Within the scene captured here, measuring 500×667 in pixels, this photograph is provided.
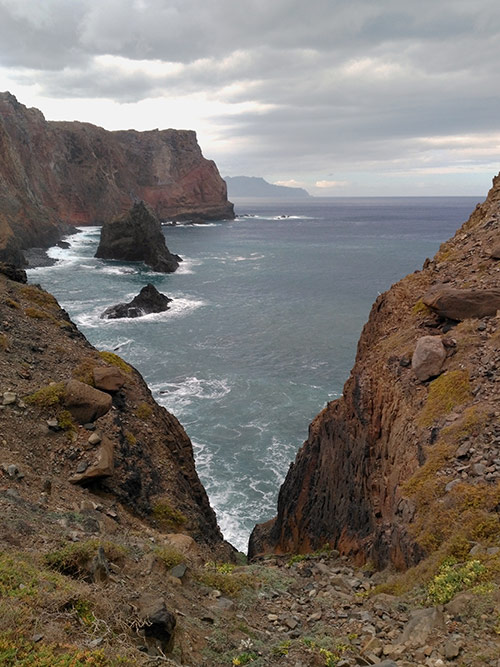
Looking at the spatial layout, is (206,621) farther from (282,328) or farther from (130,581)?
(282,328)

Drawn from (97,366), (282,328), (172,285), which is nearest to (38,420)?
(97,366)

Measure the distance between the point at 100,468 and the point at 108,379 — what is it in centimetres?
462

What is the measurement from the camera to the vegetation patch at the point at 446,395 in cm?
1352

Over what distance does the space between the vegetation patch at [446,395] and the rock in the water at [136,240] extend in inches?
3153

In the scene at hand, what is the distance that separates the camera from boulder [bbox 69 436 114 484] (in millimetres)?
13789

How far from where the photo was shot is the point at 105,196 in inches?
6201

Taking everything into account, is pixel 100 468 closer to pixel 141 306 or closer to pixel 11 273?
pixel 11 273

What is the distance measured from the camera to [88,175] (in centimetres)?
15462

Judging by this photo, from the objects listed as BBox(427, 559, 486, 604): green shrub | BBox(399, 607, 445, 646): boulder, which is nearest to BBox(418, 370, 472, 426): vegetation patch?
BBox(427, 559, 486, 604): green shrub

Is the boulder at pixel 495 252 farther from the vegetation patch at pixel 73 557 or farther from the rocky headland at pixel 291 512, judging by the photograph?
the vegetation patch at pixel 73 557

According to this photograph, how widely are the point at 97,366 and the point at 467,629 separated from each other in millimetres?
14632

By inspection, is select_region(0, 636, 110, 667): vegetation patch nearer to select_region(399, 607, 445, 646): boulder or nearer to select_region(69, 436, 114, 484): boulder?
select_region(399, 607, 445, 646): boulder

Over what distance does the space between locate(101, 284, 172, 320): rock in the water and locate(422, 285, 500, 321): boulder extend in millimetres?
46626

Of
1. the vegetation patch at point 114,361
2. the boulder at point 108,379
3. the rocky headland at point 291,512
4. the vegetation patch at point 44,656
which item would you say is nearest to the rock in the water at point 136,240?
the vegetation patch at point 114,361
